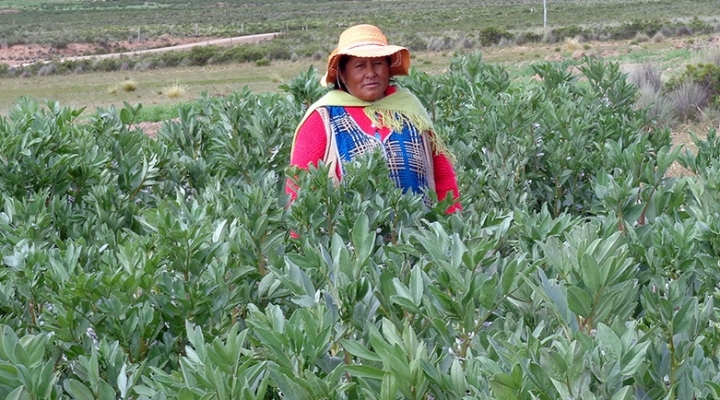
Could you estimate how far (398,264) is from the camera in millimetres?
2102

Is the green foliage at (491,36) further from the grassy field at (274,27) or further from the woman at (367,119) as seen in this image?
the woman at (367,119)

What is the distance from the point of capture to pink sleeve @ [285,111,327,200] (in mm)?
3551

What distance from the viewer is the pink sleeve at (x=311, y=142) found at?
11.6 feet

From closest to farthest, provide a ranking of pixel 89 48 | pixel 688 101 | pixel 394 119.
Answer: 1. pixel 394 119
2. pixel 688 101
3. pixel 89 48

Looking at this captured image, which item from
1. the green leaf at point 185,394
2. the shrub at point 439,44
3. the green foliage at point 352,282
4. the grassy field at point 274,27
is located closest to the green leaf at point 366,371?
the green foliage at point 352,282

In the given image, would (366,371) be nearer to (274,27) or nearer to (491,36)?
(491,36)

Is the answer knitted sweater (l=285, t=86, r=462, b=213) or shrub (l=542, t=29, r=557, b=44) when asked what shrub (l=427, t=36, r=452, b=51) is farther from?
knitted sweater (l=285, t=86, r=462, b=213)

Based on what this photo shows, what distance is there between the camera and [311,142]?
3.57m

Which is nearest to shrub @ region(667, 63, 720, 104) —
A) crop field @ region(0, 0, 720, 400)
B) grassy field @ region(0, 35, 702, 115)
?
crop field @ region(0, 0, 720, 400)

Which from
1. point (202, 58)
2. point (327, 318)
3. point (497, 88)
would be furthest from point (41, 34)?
point (327, 318)

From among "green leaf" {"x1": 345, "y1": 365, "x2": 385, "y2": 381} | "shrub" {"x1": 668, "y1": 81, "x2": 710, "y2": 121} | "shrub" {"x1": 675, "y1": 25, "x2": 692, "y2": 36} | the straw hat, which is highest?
the straw hat

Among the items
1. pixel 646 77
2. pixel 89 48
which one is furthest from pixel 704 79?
pixel 89 48

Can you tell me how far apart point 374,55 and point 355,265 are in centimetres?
174

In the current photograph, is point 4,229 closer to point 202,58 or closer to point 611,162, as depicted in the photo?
point 611,162
